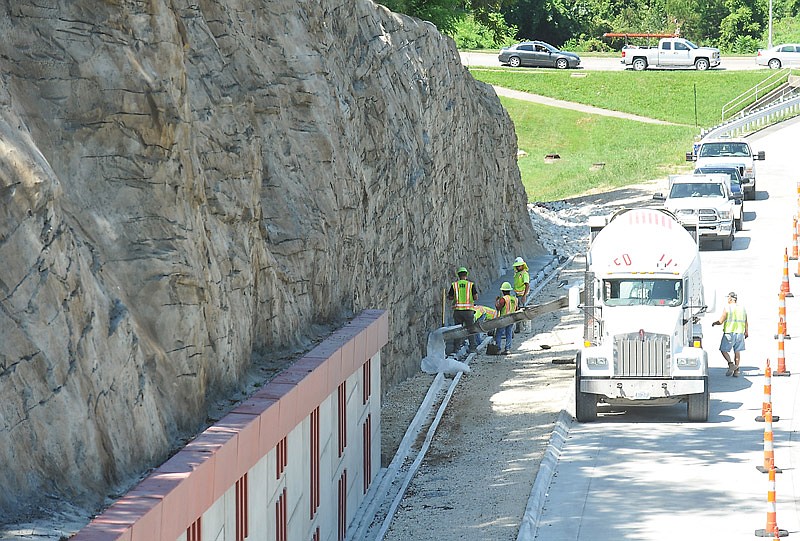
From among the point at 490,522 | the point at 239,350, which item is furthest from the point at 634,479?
the point at 239,350

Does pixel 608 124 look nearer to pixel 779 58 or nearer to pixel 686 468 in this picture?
pixel 779 58

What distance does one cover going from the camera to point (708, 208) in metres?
41.1

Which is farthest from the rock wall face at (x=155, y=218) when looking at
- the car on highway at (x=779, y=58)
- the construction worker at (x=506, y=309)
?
the car on highway at (x=779, y=58)

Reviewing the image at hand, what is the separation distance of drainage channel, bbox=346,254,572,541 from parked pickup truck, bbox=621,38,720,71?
5744cm

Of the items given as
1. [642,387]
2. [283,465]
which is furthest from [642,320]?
[283,465]

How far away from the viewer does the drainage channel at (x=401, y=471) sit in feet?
61.5

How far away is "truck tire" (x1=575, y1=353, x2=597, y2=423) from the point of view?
23.4 m

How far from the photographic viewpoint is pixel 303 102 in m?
21.7

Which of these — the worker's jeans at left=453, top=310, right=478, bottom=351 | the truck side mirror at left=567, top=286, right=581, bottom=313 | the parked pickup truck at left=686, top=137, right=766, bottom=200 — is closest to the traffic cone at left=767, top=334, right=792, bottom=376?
the truck side mirror at left=567, top=286, right=581, bottom=313

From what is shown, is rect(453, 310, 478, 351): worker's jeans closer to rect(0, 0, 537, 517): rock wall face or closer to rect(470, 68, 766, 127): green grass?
rect(0, 0, 537, 517): rock wall face

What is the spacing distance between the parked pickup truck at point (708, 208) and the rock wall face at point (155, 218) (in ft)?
57.6

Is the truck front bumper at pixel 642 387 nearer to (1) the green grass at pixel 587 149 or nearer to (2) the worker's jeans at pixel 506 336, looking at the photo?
(2) the worker's jeans at pixel 506 336

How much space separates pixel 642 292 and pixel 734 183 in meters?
23.3

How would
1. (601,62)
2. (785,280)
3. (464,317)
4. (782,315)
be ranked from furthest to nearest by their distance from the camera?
(601,62) < (785,280) < (464,317) < (782,315)
